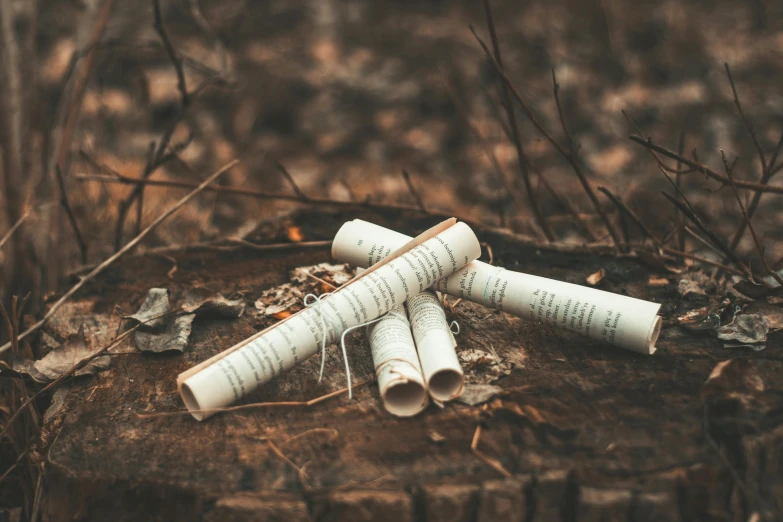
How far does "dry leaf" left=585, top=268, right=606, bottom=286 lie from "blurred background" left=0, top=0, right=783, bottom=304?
1.41 metres

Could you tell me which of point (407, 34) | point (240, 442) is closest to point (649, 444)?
point (240, 442)

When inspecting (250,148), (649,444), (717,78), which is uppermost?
(649,444)

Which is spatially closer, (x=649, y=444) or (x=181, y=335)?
(x=649, y=444)

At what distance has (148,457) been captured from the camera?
147cm

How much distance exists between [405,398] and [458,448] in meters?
0.20

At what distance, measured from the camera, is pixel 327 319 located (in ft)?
5.57

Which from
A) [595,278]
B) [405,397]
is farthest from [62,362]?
[595,278]

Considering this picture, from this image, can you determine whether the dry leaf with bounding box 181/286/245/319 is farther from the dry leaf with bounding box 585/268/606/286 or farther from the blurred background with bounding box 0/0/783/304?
the blurred background with bounding box 0/0/783/304

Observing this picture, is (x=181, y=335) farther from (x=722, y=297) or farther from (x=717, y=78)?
(x=717, y=78)

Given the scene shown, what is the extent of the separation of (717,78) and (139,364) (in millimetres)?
4405

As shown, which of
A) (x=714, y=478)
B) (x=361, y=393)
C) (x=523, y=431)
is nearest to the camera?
(x=714, y=478)

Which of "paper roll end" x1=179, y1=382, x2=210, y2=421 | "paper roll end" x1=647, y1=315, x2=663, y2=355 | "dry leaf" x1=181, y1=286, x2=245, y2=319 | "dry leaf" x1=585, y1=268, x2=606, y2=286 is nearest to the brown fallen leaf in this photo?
"dry leaf" x1=585, y1=268, x2=606, y2=286

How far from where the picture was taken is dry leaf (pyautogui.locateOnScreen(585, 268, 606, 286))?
82.8 inches

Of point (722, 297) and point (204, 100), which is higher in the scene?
point (722, 297)
